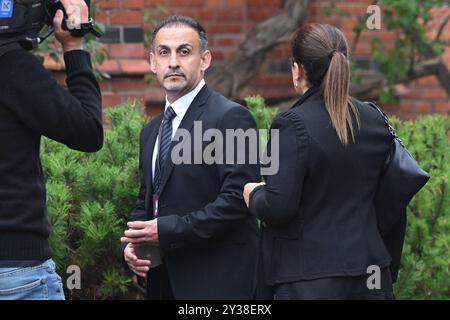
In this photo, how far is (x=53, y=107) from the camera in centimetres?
336

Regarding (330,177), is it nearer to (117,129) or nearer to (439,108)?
(117,129)

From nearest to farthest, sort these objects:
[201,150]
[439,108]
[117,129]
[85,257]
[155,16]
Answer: [201,150], [85,257], [117,129], [155,16], [439,108]

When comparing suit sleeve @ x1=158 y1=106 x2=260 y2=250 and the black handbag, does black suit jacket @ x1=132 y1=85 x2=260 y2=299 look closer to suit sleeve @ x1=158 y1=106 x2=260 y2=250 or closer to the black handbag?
suit sleeve @ x1=158 y1=106 x2=260 y2=250

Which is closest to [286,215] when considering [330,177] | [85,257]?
[330,177]

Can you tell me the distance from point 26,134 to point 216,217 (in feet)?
3.17

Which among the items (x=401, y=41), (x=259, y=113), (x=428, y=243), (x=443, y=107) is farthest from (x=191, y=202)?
(x=443, y=107)

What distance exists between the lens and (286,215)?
146 inches

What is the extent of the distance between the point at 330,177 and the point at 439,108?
5.22 m

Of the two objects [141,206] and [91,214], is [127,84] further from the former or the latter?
[141,206]

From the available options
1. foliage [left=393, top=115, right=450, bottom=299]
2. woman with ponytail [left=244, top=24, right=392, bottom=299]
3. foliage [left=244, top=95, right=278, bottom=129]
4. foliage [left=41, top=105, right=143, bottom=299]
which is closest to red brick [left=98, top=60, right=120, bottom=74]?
foliage [left=244, top=95, right=278, bottom=129]

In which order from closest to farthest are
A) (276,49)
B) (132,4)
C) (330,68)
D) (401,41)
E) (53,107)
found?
(53,107) < (330,68) < (132,4) < (401,41) < (276,49)

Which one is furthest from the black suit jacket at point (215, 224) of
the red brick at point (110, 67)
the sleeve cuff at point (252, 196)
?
the red brick at point (110, 67)

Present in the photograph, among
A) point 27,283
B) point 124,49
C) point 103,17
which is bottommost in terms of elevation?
point 27,283

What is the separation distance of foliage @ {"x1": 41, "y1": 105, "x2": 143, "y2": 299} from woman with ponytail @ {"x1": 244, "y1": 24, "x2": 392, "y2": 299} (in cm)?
99
